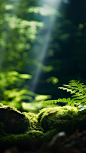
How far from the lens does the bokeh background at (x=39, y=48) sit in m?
3.85

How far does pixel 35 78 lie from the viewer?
4762 mm

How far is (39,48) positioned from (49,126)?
10.6 ft

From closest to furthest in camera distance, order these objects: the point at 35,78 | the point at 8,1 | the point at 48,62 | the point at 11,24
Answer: the point at 11,24 → the point at 8,1 → the point at 35,78 → the point at 48,62

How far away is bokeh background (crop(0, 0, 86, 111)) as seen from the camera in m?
3.85

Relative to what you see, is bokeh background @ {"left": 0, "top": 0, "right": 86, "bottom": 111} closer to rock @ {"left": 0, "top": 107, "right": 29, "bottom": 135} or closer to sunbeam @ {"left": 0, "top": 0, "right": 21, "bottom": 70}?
sunbeam @ {"left": 0, "top": 0, "right": 21, "bottom": 70}

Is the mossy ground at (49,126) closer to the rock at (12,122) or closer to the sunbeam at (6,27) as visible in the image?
the rock at (12,122)

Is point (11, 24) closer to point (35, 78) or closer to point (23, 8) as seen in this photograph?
point (23, 8)

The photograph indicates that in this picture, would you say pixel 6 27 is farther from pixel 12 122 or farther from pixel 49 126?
pixel 49 126

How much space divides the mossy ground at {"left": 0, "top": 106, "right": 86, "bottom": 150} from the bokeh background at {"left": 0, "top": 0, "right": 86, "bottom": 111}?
0.82 meters

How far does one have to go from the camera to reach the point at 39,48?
15.7 feet

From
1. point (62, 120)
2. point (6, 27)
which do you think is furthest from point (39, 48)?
point (62, 120)

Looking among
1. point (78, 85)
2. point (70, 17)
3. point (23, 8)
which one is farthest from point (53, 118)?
point (70, 17)

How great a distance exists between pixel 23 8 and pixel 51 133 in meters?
4.22

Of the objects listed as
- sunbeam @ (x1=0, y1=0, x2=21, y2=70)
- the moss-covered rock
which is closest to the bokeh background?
sunbeam @ (x1=0, y1=0, x2=21, y2=70)
